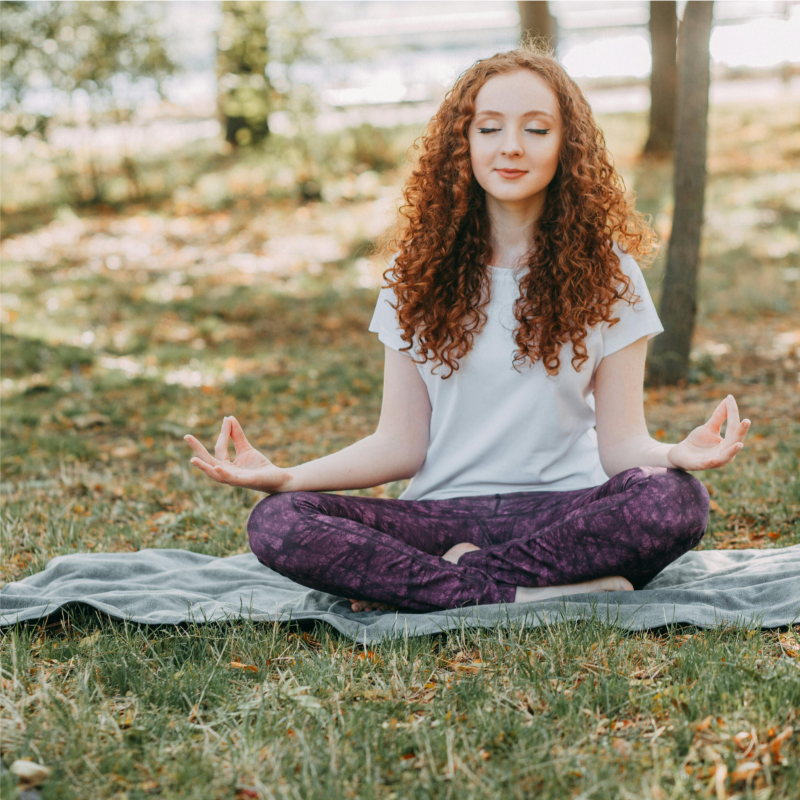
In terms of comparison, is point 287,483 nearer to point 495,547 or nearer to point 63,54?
point 495,547

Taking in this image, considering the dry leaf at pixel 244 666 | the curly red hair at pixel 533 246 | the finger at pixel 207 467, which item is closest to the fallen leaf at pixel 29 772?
the dry leaf at pixel 244 666

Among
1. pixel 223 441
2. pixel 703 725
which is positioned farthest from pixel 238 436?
pixel 703 725

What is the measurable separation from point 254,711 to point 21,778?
50 cm

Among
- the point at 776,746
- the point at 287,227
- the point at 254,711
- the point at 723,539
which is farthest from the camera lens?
the point at 287,227

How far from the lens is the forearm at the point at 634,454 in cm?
253

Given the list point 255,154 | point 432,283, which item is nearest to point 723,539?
point 432,283

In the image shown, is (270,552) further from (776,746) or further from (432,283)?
(776,746)

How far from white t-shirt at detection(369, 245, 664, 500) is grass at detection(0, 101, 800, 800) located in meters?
0.60

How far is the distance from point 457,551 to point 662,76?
34.5 feet

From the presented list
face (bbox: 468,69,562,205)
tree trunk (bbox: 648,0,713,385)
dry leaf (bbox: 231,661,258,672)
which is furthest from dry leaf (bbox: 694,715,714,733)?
tree trunk (bbox: 648,0,713,385)

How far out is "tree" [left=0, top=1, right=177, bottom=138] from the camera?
10.1m

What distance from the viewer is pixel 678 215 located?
5.41m

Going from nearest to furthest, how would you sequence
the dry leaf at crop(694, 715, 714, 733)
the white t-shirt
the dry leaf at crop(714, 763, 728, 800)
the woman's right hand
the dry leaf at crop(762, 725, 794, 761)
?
1. the dry leaf at crop(714, 763, 728, 800)
2. the dry leaf at crop(762, 725, 794, 761)
3. the dry leaf at crop(694, 715, 714, 733)
4. the woman's right hand
5. the white t-shirt

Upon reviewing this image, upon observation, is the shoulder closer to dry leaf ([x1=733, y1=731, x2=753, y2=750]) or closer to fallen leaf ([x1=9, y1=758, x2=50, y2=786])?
dry leaf ([x1=733, y1=731, x2=753, y2=750])
